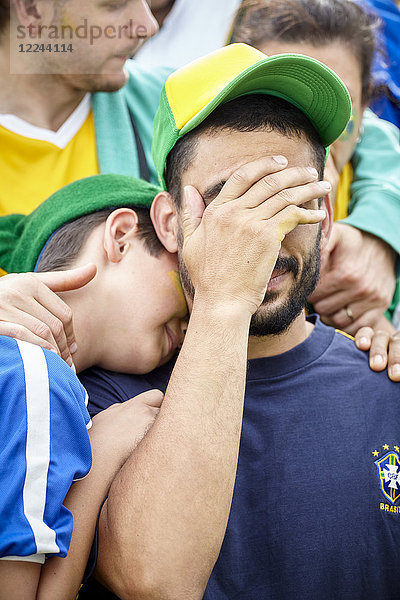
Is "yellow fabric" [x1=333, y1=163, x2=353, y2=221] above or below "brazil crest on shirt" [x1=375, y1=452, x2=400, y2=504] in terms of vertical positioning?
below

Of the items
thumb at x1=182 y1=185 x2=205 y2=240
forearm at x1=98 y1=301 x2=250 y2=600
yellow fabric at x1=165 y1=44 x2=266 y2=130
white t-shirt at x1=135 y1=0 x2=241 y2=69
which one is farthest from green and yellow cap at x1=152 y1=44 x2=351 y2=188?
white t-shirt at x1=135 y1=0 x2=241 y2=69

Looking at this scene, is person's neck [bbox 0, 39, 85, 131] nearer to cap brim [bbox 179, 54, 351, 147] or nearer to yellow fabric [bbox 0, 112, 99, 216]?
yellow fabric [bbox 0, 112, 99, 216]

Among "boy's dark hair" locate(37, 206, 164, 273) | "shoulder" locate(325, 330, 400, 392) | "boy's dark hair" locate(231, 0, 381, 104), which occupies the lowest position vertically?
"shoulder" locate(325, 330, 400, 392)

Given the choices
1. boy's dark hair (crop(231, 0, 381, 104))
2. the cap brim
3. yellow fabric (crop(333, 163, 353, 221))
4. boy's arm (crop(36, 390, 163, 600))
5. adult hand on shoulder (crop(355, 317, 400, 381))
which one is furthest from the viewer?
yellow fabric (crop(333, 163, 353, 221))

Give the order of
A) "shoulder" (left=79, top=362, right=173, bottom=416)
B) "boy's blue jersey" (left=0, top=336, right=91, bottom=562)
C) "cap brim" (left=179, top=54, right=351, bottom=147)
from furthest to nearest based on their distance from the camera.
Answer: "shoulder" (left=79, top=362, right=173, bottom=416), "cap brim" (left=179, top=54, right=351, bottom=147), "boy's blue jersey" (left=0, top=336, right=91, bottom=562)

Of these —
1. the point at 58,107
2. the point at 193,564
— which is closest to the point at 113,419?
the point at 193,564

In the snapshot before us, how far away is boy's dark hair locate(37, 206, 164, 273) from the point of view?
1.68m

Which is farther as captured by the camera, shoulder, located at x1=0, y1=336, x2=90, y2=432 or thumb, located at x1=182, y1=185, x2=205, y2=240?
thumb, located at x1=182, y1=185, x2=205, y2=240

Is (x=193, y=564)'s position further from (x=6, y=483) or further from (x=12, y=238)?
(x=12, y=238)

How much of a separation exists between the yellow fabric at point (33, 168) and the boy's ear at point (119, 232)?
0.55 meters

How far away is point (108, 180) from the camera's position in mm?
1817

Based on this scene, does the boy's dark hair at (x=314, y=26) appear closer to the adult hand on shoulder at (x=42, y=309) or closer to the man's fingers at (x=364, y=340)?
the man's fingers at (x=364, y=340)

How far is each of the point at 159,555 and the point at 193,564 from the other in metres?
0.06

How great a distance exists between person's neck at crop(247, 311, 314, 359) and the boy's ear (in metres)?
0.37
